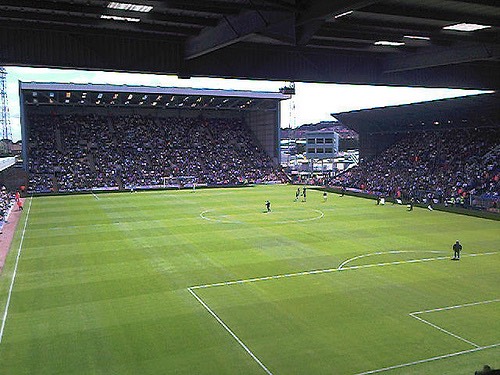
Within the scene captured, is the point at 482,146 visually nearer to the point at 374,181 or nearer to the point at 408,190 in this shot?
the point at 408,190

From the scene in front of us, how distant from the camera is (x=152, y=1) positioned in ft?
34.3

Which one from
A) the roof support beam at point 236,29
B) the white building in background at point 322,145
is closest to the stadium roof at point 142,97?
the white building in background at point 322,145

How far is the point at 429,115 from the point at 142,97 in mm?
42818

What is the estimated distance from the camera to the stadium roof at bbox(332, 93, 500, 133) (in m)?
49.9

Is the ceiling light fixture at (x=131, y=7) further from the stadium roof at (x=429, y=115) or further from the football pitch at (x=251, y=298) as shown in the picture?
the stadium roof at (x=429, y=115)

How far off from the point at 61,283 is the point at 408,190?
4618 centimetres

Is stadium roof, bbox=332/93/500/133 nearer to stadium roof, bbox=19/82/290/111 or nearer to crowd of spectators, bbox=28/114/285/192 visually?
stadium roof, bbox=19/82/290/111

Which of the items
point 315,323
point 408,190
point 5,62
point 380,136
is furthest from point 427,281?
Answer: point 380,136

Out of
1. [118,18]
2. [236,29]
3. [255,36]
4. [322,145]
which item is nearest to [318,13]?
[236,29]

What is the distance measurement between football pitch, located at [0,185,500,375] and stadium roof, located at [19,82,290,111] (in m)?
32.6

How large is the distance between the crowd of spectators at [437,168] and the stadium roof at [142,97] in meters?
20.2

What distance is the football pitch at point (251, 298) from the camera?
592 inches

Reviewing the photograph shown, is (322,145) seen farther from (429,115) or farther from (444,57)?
(444,57)

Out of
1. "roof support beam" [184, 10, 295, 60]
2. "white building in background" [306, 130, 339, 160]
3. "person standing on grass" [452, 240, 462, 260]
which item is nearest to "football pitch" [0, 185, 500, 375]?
"person standing on grass" [452, 240, 462, 260]
